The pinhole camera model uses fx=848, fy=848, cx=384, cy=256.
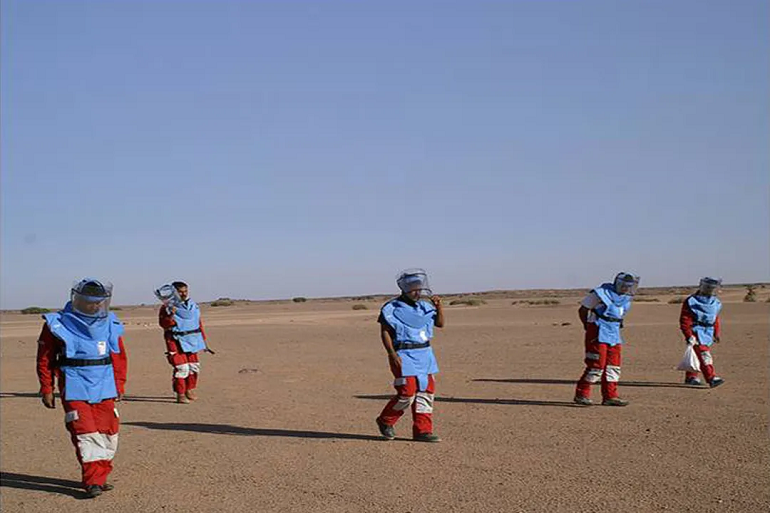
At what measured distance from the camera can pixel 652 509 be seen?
7.23 meters

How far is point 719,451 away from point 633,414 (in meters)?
2.87

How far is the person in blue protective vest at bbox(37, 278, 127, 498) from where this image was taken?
8.68 metres

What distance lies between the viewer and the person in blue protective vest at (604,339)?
13.3 metres

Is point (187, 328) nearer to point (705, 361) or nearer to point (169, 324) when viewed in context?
point (169, 324)

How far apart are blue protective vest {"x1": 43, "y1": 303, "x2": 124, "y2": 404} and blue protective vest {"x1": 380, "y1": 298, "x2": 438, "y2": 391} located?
331cm

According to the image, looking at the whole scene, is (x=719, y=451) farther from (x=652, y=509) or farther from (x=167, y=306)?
(x=167, y=306)

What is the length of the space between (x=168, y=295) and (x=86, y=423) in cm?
701

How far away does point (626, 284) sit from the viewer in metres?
13.7

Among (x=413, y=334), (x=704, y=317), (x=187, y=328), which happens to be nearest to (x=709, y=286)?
(x=704, y=317)

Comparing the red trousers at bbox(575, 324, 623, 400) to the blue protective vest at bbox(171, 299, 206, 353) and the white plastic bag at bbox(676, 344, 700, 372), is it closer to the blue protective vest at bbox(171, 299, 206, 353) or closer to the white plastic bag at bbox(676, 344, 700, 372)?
the white plastic bag at bbox(676, 344, 700, 372)

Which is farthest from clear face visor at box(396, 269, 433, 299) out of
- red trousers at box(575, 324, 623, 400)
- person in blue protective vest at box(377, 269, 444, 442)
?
red trousers at box(575, 324, 623, 400)

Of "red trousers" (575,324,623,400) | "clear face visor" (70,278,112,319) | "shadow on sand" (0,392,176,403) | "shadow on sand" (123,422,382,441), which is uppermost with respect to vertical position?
"clear face visor" (70,278,112,319)

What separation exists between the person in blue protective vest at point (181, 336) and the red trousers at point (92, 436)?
22.0ft

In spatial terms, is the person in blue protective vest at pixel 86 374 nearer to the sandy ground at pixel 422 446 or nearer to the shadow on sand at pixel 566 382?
the sandy ground at pixel 422 446
